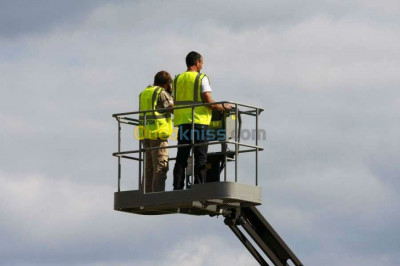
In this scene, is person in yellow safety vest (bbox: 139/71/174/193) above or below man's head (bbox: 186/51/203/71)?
below

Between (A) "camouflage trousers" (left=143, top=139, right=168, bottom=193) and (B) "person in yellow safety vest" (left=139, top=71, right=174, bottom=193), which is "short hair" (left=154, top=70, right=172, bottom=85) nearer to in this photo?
(B) "person in yellow safety vest" (left=139, top=71, right=174, bottom=193)

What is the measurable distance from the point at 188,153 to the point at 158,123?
3.63ft

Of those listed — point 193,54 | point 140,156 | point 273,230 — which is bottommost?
point 273,230

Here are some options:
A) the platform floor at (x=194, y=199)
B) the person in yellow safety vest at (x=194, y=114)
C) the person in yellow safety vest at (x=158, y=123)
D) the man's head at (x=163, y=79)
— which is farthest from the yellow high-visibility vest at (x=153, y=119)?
the platform floor at (x=194, y=199)

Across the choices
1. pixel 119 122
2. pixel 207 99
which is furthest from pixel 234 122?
pixel 119 122

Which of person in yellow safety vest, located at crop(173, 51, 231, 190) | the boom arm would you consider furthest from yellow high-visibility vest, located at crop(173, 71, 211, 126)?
the boom arm

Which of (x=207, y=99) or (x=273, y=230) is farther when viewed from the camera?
(x=273, y=230)

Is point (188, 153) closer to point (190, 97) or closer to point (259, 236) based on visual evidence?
point (190, 97)

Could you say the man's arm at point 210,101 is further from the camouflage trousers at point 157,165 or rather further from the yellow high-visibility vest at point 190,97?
the camouflage trousers at point 157,165

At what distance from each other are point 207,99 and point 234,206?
259 centimetres

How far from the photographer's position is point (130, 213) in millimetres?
23375

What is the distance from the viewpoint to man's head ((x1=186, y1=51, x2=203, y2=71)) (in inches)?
869

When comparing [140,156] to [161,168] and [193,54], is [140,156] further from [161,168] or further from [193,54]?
[193,54]

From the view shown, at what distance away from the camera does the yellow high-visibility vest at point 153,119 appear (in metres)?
22.8
